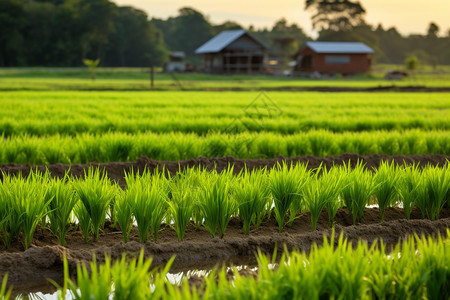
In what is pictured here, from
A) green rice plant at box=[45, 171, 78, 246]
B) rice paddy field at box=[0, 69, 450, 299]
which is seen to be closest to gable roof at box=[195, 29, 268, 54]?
rice paddy field at box=[0, 69, 450, 299]

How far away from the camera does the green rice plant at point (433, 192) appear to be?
376cm

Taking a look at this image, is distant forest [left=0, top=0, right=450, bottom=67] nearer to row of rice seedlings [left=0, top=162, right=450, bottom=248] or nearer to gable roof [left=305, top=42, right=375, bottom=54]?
gable roof [left=305, top=42, right=375, bottom=54]

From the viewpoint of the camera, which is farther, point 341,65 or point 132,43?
point 132,43

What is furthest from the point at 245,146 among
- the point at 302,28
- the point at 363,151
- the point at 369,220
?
the point at 302,28

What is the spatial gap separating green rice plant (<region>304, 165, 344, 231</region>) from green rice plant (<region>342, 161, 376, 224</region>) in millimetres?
81

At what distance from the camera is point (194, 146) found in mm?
6246

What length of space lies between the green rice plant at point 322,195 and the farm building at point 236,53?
38867 mm

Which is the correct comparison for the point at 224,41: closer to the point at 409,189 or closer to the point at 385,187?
the point at 409,189

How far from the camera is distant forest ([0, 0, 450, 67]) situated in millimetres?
50312

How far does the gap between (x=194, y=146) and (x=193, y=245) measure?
127 inches

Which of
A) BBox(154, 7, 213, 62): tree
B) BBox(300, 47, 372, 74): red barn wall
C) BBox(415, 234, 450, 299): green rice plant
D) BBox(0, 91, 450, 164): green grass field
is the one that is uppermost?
BBox(154, 7, 213, 62): tree

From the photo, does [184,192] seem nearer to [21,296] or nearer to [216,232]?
[216,232]

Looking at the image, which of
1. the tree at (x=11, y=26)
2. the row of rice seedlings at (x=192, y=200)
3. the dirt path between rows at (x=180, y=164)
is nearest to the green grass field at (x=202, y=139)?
the dirt path between rows at (x=180, y=164)

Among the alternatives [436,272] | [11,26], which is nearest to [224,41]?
[11,26]
